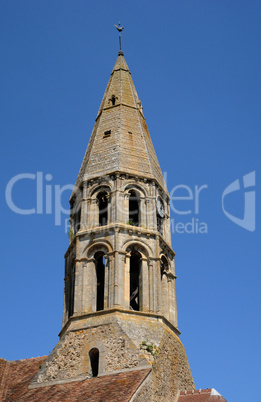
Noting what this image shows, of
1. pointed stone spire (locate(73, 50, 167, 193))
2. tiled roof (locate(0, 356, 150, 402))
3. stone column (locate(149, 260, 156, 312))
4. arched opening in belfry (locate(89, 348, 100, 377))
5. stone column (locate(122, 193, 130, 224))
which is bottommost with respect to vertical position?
tiled roof (locate(0, 356, 150, 402))

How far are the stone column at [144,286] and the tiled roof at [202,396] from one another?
11.5 ft

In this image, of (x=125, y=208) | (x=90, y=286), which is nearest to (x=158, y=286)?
(x=90, y=286)

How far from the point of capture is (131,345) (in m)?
27.1

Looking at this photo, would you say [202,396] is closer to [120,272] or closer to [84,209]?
[120,272]

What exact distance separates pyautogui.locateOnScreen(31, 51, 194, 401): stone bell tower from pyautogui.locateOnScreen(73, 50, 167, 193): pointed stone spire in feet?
0.18

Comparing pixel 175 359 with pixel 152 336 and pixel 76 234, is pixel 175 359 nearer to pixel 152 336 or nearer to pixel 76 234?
pixel 152 336

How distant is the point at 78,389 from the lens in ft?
85.1

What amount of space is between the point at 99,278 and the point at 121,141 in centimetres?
639

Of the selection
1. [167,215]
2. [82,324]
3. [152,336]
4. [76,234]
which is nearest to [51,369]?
[82,324]

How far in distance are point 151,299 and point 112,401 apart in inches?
245

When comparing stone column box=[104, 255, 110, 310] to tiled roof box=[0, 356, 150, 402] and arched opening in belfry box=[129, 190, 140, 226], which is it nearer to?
arched opening in belfry box=[129, 190, 140, 226]

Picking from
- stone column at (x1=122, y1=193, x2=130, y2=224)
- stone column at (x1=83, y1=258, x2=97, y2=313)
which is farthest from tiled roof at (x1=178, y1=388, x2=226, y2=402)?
stone column at (x1=122, y1=193, x2=130, y2=224)

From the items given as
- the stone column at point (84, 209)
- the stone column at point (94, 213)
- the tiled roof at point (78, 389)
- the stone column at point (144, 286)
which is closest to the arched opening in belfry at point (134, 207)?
the stone column at point (94, 213)

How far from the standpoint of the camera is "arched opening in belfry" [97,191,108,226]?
105 feet
